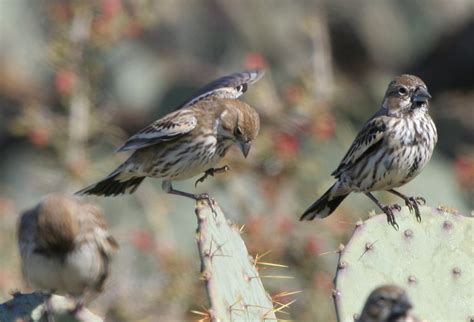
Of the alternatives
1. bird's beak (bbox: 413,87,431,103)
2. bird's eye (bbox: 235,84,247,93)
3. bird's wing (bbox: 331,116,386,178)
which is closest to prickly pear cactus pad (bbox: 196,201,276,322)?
bird's wing (bbox: 331,116,386,178)

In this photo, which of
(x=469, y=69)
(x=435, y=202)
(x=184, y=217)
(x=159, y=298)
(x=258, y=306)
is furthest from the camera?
(x=469, y=69)

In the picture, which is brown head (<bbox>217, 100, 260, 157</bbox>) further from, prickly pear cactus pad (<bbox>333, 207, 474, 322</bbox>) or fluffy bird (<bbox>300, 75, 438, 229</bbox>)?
prickly pear cactus pad (<bbox>333, 207, 474, 322</bbox>)

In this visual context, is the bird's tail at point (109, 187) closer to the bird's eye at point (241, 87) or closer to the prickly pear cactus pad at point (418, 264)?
the bird's eye at point (241, 87)

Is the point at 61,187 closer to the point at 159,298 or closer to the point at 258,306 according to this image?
the point at 159,298

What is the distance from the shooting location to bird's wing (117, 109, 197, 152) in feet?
25.6

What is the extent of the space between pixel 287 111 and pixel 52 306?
567 centimetres

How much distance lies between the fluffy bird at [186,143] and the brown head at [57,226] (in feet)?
5.17


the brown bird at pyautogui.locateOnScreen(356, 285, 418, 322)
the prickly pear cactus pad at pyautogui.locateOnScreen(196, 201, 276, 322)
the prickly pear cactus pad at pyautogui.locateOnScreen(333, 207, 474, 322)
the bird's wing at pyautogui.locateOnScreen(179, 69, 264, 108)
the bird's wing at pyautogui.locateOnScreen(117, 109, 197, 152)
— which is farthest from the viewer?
the bird's wing at pyautogui.locateOnScreen(179, 69, 264, 108)

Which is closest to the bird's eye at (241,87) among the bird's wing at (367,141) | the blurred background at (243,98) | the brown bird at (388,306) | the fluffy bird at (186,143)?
the fluffy bird at (186,143)

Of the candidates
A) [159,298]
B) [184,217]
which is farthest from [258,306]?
[184,217]

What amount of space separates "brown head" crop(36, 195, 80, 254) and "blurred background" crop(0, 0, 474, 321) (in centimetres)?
120

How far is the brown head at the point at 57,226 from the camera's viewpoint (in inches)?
235

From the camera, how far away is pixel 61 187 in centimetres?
1016

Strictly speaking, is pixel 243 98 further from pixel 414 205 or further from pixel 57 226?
pixel 57 226
